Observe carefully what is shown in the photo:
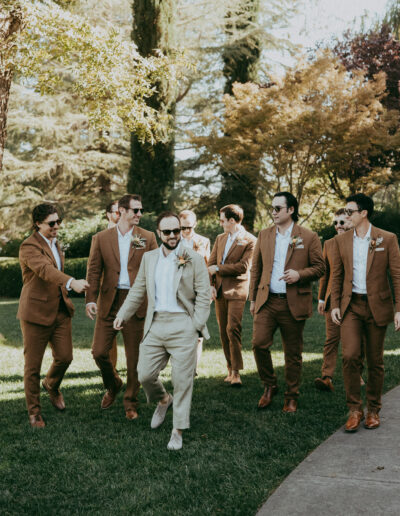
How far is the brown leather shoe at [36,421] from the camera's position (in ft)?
18.9

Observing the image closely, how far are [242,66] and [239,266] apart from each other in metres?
20.4

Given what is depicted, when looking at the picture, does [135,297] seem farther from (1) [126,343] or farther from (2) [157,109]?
(2) [157,109]

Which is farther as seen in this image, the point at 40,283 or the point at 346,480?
the point at 40,283

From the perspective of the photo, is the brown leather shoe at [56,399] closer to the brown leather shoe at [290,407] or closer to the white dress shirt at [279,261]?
the brown leather shoe at [290,407]

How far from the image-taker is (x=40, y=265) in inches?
225

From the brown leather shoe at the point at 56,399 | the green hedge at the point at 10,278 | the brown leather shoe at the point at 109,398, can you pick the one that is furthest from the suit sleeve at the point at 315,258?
the green hedge at the point at 10,278

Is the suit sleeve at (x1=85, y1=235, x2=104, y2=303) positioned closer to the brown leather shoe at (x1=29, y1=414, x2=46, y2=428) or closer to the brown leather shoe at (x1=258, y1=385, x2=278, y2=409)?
the brown leather shoe at (x1=29, y1=414, x2=46, y2=428)

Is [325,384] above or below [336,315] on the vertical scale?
below

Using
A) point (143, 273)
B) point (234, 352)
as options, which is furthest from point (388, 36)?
point (143, 273)

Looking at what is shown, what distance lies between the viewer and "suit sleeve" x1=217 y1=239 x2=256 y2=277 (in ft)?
24.4

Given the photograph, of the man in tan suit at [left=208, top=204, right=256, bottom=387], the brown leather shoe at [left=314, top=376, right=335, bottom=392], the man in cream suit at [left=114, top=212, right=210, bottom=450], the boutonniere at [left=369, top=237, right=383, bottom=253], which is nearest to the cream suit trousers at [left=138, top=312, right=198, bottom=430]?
the man in cream suit at [left=114, top=212, right=210, bottom=450]

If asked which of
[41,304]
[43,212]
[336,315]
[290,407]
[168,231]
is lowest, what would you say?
[290,407]

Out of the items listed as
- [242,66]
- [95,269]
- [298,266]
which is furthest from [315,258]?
[242,66]

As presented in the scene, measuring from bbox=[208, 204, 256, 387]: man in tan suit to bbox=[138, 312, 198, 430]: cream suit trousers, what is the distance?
2.06 metres
